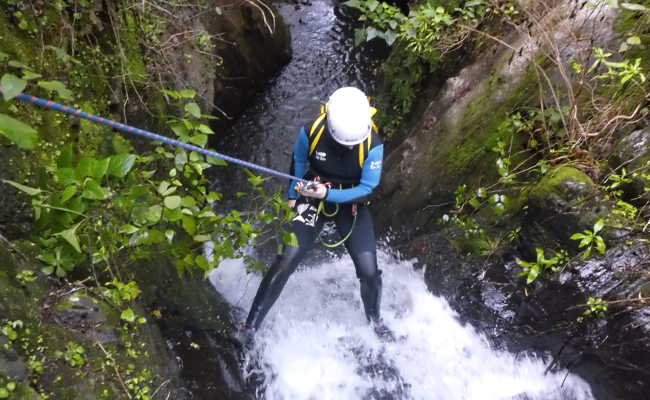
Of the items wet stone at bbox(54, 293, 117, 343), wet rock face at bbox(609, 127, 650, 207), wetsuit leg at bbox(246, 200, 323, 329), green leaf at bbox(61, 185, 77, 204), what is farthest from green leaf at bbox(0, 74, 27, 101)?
wet rock face at bbox(609, 127, 650, 207)

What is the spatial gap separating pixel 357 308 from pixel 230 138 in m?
3.25

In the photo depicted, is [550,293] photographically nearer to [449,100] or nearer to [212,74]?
[449,100]

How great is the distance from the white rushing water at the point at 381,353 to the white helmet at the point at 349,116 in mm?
2126

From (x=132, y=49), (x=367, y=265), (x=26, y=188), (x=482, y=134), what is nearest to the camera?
(x=26, y=188)

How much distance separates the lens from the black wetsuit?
3414mm

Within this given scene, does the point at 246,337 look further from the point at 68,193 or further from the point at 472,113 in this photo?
the point at 472,113

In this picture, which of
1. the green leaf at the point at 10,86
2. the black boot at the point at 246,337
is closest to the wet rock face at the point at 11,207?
the green leaf at the point at 10,86

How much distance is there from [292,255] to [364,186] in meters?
0.84

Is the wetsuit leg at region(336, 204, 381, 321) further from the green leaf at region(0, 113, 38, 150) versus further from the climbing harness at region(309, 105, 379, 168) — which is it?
the green leaf at region(0, 113, 38, 150)

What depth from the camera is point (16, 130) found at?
130 cm

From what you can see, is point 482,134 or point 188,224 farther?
point 482,134

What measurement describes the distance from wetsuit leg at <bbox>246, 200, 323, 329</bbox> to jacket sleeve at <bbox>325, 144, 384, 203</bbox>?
0.36 m

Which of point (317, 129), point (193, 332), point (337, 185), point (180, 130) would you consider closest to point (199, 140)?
point (180, 130)

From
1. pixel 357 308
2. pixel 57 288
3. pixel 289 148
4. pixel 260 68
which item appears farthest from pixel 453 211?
pixel 260 68
